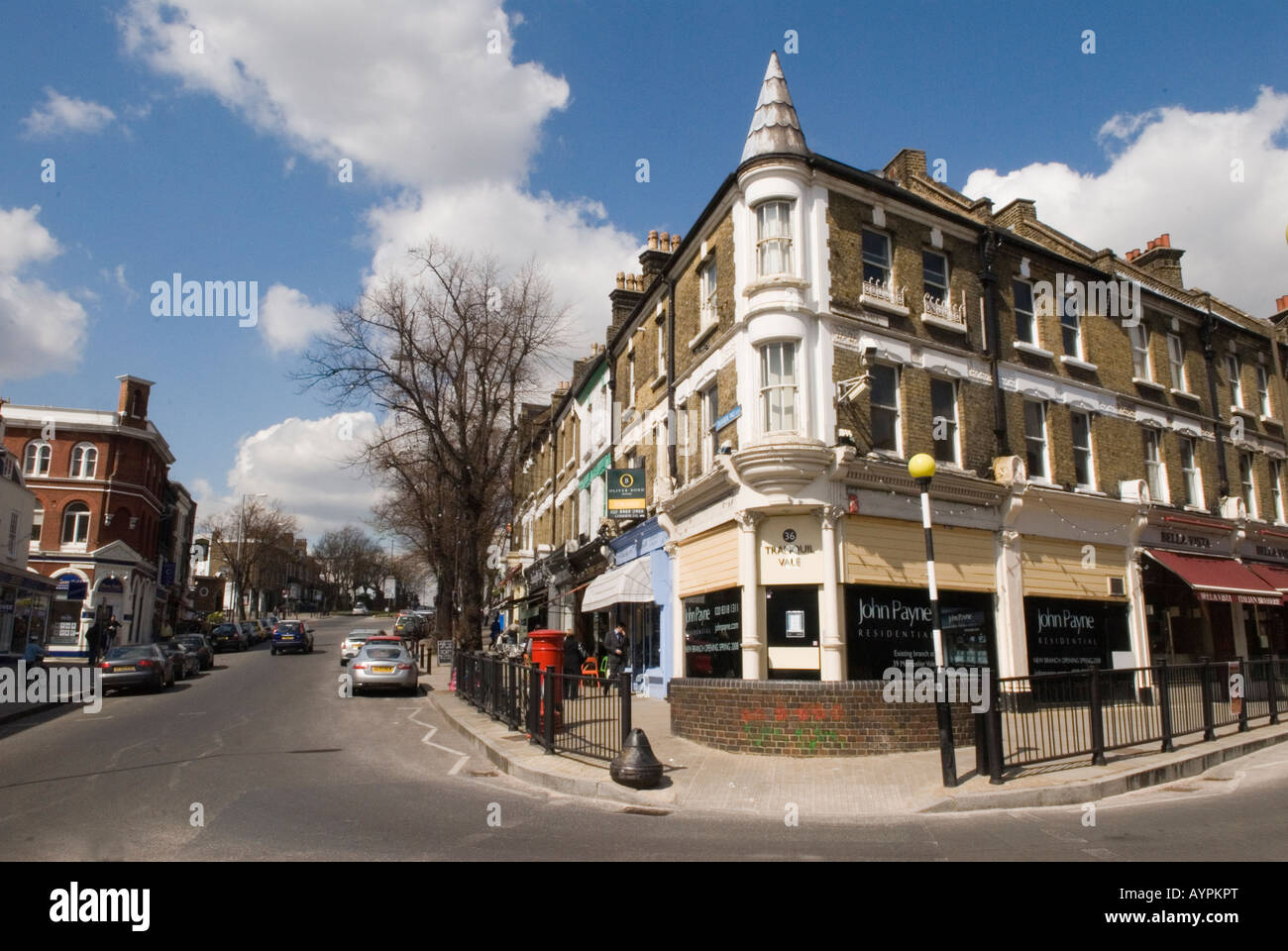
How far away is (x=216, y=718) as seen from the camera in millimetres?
16578

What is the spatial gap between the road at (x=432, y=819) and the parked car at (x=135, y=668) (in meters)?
9.33

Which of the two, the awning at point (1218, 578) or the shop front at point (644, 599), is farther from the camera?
the shop front at point (644, 599)

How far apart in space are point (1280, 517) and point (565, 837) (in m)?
25.3

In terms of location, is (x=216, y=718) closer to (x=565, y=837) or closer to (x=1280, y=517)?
(x=565, y=837)

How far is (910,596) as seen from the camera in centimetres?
1541

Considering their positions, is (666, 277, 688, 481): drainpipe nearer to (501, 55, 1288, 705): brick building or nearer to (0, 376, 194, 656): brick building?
(501, 55, 1288, 705): brick building

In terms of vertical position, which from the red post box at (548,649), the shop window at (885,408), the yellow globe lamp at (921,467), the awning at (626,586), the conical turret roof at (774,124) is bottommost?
the red post box at (548,649)

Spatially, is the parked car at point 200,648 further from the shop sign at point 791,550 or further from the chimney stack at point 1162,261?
the chimney stack at point 1162,261

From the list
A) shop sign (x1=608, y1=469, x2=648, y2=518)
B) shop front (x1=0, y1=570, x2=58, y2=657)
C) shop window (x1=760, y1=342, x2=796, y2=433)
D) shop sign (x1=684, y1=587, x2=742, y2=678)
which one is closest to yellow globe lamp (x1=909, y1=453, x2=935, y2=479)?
shop window (x1=760, y1=342, x2=796, y2=433)

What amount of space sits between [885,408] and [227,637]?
42724 millimetres

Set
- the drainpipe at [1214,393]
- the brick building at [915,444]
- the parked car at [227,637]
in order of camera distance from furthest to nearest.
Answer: the parked car at [227,637] → the drainpipe at [1214,393] → the brick building at [915,444]
